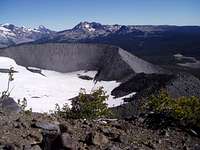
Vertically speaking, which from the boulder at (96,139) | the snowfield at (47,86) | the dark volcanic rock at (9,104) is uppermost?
the boulder at (96,139)

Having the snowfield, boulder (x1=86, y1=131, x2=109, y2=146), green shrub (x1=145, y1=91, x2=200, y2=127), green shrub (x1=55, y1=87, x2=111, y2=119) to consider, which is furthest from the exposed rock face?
boulder (x1=86, y1=131, x2=109, y2=146)

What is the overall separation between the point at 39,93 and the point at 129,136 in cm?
6449

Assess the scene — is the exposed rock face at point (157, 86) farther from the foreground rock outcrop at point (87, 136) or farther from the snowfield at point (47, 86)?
the foreground rock outcrop at point (87, 136)

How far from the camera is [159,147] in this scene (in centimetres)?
1305

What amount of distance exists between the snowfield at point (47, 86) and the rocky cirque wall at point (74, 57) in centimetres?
388

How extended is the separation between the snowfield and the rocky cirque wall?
3884 mm

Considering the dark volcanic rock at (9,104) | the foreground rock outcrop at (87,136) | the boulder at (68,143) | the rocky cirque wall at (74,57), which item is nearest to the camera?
the boulder at (68,143)

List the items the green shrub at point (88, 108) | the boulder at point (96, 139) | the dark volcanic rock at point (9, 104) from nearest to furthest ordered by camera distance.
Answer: the boulder at point (96, 139), the dark volcanic rock at point (9, 104), the green shrub at point (88, 108)

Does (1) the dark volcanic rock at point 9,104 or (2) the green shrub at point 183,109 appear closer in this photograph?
(2) the green shrub at point 183,109

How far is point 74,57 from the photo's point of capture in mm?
113500

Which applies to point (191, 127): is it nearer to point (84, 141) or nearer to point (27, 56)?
point (84, 141)

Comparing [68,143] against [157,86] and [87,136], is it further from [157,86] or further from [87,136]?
[157,86]

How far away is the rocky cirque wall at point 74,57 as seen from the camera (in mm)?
101994

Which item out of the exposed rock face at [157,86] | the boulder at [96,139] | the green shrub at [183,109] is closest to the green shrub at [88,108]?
the green shrub at [183,109]
